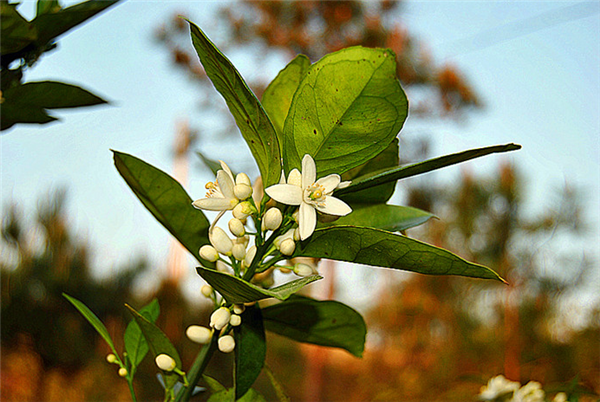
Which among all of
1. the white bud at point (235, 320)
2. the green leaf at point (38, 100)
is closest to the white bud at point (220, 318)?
the white bud at point (235, 320)

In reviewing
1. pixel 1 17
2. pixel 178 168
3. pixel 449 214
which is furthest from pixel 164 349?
pixel 178 168

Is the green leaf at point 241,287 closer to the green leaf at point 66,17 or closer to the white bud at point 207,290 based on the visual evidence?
the white bud at point 207,290

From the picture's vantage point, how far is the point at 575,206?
2334 mm

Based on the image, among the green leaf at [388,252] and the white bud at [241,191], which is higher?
the white bud at [241,191]

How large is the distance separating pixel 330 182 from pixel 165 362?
0.13 m

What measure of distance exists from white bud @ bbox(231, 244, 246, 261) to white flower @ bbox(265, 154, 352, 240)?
0.04 m

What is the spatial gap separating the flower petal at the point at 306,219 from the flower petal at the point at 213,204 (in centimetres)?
4

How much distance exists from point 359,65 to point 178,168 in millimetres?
3495

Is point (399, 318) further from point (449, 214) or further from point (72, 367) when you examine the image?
point (72, 367)

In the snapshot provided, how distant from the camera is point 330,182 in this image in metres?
0.23

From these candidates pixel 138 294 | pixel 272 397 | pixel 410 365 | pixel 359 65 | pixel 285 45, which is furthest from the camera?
pixel 285 45

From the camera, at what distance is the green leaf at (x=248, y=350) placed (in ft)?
0.80

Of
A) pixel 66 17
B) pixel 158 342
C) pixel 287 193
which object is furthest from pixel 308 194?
pixel 66 17

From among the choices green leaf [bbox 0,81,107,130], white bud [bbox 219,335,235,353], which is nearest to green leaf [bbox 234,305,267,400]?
white bud [bbox 219,335,235,353]
